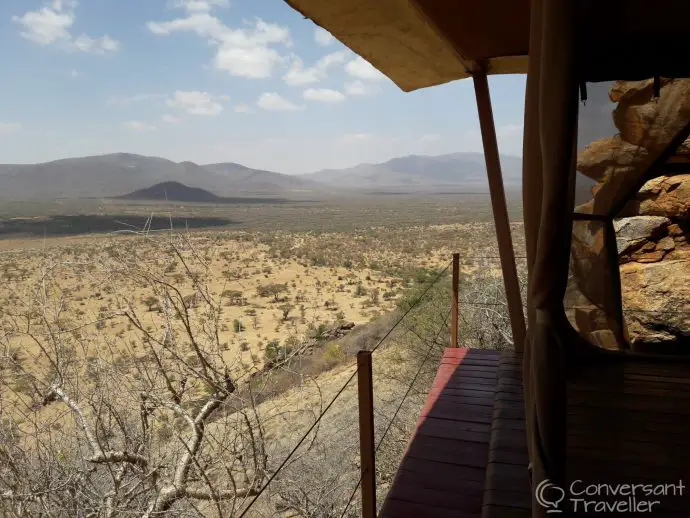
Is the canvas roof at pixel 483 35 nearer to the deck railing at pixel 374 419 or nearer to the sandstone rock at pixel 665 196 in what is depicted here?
the sandstone rock at pixel 665 196

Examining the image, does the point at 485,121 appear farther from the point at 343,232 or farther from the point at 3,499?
the point at 343,232

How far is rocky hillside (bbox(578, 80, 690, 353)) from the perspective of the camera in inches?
109

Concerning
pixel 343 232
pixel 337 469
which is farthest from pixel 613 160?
pixel 343 232

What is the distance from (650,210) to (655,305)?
0.59 m

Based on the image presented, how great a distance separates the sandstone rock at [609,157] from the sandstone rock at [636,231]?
1.03ft

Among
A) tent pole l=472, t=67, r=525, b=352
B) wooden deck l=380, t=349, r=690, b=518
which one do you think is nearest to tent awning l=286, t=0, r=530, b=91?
tent pole l=472, t=67, r=525, b=352

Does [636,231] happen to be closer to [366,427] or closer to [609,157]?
[609,157]

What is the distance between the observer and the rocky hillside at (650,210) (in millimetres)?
2762

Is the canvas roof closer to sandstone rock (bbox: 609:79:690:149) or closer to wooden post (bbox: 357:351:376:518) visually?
sandstone rock (bbox: 609:79:690:149)

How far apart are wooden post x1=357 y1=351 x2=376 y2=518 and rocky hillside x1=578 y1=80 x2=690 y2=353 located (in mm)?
1613

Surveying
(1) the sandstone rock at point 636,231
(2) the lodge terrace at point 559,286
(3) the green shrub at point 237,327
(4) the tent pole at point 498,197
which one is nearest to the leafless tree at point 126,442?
(2) the lodge terrace at point 559,286

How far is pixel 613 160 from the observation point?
2867 mm

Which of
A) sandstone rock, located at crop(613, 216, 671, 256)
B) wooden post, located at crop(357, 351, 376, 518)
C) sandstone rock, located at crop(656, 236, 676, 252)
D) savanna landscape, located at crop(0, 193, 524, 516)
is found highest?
sandstone rock, located at crop(613, 216, 671, 256)

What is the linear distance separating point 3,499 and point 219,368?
200 cm
